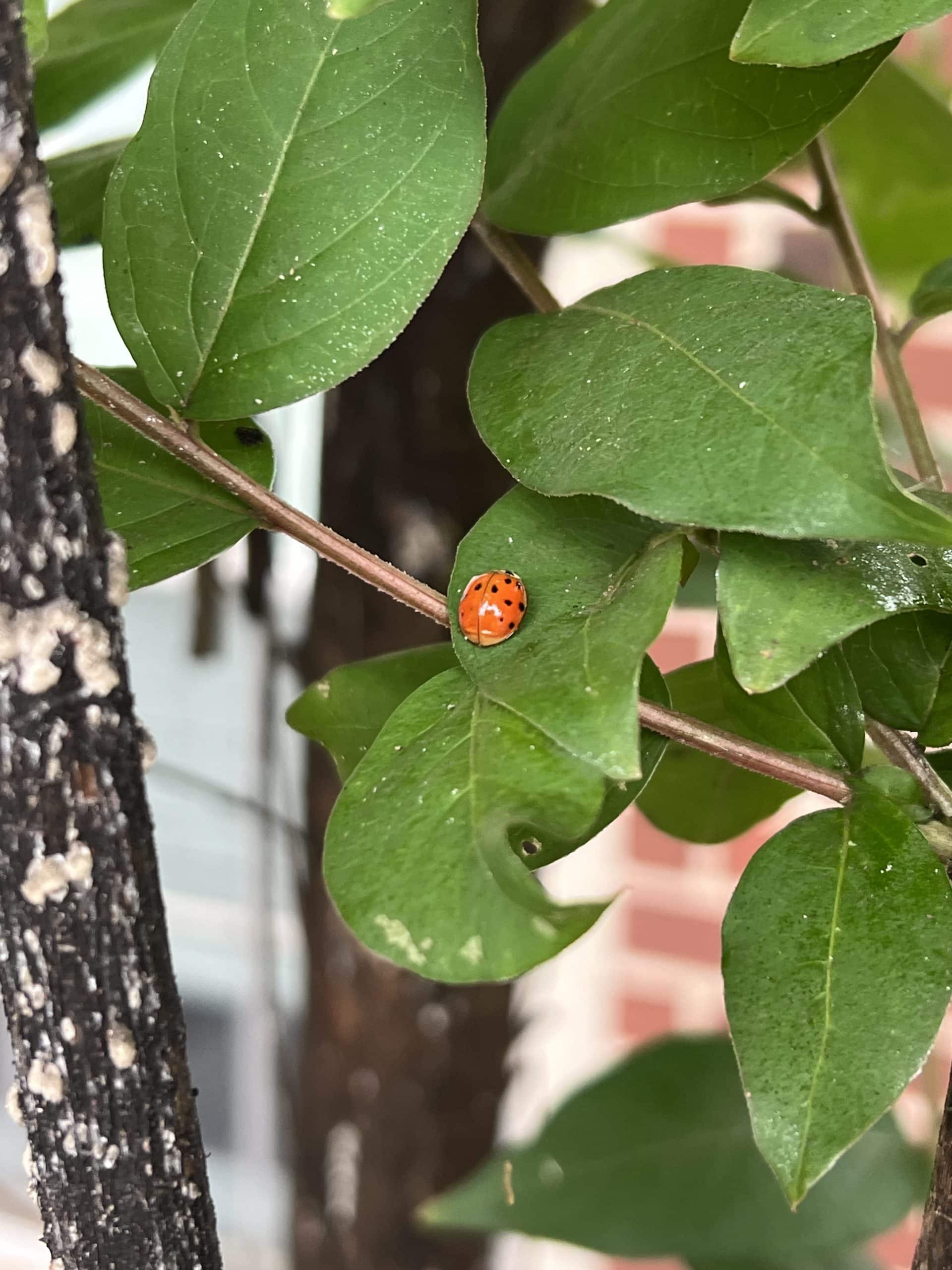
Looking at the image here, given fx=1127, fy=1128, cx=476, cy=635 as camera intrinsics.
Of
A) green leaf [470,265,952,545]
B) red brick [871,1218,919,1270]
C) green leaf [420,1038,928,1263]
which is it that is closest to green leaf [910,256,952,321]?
green leaf [470,265,952,545]

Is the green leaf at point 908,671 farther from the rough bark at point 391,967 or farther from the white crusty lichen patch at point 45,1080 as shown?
the rough bark at point 391,967

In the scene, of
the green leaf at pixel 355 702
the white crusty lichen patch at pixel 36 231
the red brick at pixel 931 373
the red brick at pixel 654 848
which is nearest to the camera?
the white crusty lichen patch at pixel 36 231

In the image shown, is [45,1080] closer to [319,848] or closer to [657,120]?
[657,120]

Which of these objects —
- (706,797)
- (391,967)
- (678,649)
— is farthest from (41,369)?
(678,649)

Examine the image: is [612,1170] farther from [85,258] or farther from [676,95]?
[85,258]

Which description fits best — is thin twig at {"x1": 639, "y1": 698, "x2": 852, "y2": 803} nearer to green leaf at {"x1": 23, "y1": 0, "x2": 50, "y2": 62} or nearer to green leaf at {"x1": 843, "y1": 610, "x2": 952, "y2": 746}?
green leaf at {"x1": 843, "y1": 610, "x2": 952, "y2": 746}

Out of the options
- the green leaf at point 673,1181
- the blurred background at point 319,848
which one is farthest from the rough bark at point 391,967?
the green leaf at point 673,1181

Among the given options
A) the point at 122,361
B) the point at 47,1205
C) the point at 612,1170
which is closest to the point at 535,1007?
the point at 612,1170
